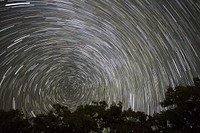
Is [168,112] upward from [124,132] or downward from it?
upward

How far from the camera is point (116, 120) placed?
8742 mm

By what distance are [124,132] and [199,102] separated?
82.9 inches

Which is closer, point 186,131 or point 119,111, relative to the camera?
point 186,131

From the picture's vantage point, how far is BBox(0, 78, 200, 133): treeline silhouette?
327 inches

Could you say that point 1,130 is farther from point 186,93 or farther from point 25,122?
point 186,93

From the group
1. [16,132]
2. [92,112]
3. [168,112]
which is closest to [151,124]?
[168,112]

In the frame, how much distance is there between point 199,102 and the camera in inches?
323

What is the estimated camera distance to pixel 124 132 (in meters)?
8.24

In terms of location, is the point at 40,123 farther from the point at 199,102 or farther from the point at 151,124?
the point at 199,102

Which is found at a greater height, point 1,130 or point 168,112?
point 168,112

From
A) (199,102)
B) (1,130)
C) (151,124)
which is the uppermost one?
(199,102)

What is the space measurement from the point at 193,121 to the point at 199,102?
548mm

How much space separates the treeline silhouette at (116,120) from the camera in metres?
8.30

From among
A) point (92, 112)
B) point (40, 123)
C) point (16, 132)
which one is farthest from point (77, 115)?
point (16, 132)
